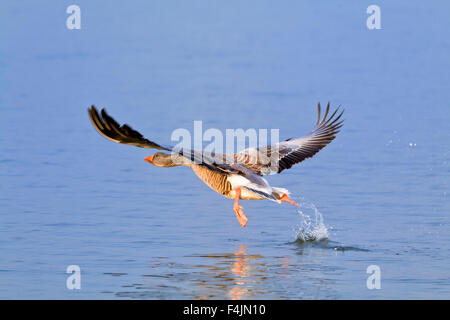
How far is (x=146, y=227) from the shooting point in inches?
468

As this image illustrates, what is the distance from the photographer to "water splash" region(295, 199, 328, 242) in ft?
37.2

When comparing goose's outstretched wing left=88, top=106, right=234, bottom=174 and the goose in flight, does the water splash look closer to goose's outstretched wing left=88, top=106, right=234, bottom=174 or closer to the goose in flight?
the goose in flight

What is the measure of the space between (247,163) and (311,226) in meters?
1.11

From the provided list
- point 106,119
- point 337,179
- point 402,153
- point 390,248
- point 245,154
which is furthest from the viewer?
point 402,153

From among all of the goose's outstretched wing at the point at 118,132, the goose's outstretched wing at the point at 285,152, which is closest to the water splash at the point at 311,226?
the goose's outstretched wing at the point at 285,152

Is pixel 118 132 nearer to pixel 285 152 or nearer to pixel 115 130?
pixel 115 130

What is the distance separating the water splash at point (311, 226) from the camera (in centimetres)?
1134

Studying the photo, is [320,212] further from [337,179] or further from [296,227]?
[337,179]

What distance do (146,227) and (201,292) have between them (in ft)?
9.73

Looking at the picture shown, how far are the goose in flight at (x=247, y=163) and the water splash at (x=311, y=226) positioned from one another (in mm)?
796

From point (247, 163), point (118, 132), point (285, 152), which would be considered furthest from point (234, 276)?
point (285, 152)

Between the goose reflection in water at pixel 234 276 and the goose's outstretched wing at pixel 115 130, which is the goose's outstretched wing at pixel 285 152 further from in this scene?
the goose's outstretched wing at pixel 115 130

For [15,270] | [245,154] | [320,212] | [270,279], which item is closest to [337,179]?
[320,212]

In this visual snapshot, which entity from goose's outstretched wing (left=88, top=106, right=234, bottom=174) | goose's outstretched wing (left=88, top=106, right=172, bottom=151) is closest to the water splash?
goose's outstretched wing (left=88, top=106, right=234, bottom=174)
